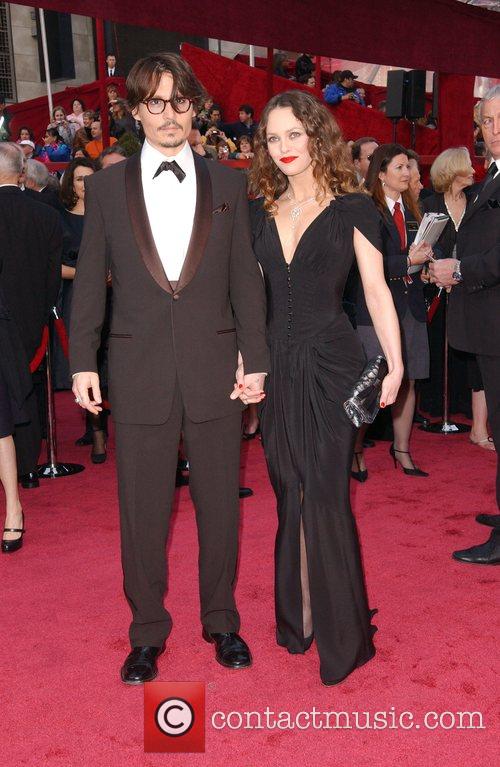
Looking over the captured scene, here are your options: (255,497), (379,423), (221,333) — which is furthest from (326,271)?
(379,423)

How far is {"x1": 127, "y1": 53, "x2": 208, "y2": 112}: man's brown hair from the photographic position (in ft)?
8.34

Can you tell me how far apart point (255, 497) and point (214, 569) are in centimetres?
193

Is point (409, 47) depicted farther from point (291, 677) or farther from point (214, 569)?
point (291, 677)

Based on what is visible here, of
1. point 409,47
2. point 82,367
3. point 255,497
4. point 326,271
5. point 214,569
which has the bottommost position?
point 255,497

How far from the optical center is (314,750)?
8.00 ft

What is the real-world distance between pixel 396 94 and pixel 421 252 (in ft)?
22.5

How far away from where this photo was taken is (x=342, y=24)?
2375mm

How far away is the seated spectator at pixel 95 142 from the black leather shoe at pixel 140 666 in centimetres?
882

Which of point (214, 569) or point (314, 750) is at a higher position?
point (214, 569)

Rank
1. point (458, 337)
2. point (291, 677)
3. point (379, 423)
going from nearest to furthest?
point (291, 677) < point (458, 337) < point (379, 423)

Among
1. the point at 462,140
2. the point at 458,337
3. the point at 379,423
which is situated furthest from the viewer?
Result: the point at 462,140

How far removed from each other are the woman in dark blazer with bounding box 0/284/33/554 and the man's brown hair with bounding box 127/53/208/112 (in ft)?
5.79

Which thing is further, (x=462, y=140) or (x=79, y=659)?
(x=462, y=140)

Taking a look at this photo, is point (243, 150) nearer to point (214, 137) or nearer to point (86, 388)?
point (214, 137)
